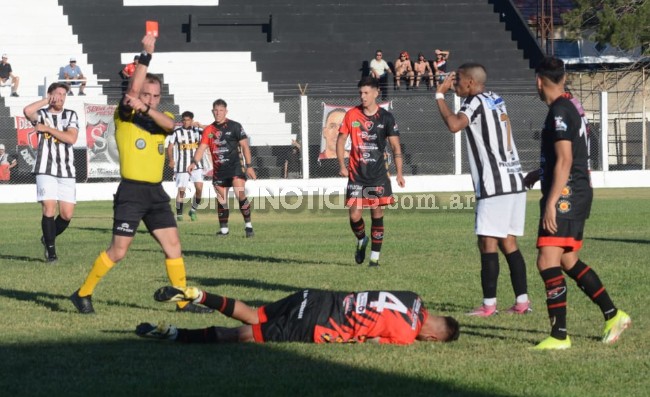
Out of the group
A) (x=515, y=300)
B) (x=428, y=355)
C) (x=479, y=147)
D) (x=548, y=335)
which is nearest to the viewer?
(x=428, y=355)

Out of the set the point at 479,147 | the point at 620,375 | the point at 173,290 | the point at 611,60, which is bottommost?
the point at 620,375

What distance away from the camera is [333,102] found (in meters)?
32.7

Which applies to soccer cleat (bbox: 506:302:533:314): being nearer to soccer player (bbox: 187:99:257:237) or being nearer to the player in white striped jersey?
the player in white striped jersey

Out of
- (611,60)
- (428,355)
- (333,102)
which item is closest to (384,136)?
(428,355)

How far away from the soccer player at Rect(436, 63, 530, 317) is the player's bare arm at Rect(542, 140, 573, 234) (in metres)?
1.44

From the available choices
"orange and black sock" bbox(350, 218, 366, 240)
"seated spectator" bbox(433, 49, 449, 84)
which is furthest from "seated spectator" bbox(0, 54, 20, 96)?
"orange and black sock" bbox(350, 218, 366, 240)

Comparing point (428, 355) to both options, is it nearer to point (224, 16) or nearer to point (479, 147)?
point (479, 147)

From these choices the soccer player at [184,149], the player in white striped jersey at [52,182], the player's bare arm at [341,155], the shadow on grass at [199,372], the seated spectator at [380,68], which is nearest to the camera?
the shadow on grass at [199,372]

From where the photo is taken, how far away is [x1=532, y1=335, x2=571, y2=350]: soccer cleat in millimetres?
7574

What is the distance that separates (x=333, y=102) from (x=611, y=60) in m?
17.8

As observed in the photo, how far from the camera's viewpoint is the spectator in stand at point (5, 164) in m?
30.2

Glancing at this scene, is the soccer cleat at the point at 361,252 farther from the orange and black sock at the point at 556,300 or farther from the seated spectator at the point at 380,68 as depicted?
the seated spectator at the point at 380,68

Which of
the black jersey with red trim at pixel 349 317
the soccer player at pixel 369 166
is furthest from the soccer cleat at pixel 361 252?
the black jersey with red trim at pixel 349 317

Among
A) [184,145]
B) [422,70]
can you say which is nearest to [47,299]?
[184,145]
